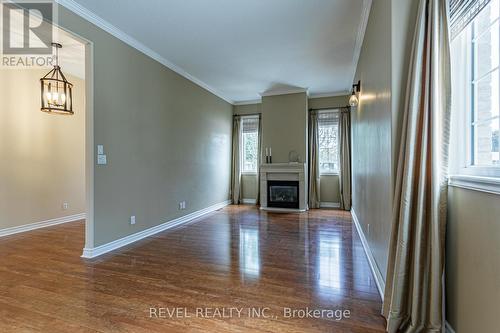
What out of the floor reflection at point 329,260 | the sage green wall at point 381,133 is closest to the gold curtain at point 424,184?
the sage green wall at point 381,133

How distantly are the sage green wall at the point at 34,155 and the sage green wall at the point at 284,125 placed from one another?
4238mm

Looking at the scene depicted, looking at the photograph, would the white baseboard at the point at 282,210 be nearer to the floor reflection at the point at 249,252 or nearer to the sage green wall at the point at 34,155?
the floor reflection at the point at 249,252

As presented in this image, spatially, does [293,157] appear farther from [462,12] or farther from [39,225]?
[39,225]

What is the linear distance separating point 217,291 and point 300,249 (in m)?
1.46

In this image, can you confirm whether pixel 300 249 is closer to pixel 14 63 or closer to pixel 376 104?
pixel 376 104

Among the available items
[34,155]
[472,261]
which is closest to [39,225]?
[34,155]

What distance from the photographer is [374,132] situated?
2.61 meters

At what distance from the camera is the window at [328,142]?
255 inches

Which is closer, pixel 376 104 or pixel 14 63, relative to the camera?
pixel 376 104

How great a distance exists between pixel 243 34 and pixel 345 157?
157 inches

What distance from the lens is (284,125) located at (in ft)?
20.9

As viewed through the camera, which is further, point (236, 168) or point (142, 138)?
point (236, 168)

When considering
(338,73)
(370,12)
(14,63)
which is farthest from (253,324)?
(14,63)

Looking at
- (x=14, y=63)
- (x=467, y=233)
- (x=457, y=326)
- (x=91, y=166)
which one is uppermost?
(x=14, y=63)
